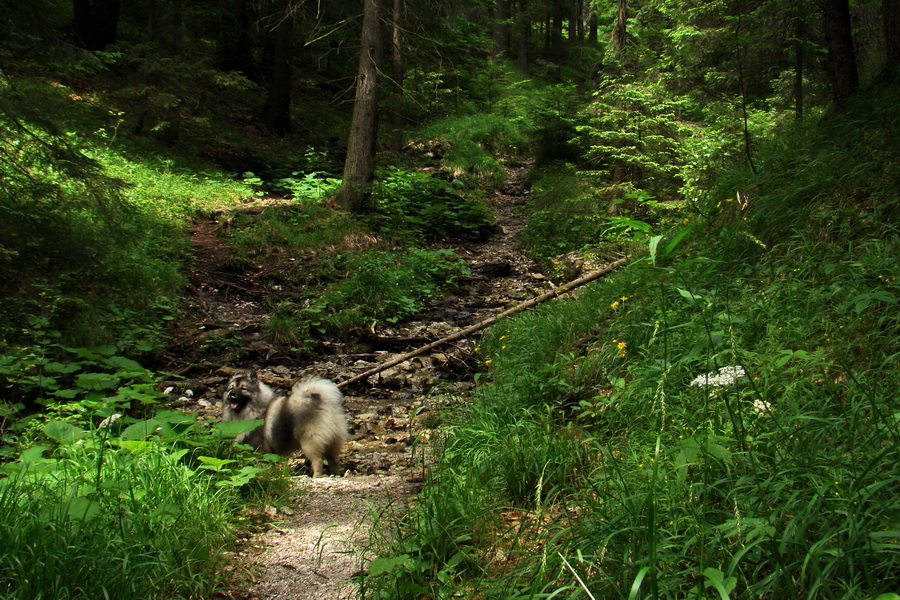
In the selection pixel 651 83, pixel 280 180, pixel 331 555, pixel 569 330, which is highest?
pixel 651 83

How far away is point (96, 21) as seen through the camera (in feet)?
44.9

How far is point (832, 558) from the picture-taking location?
70.8 inches

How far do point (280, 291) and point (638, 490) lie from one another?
23.4ft

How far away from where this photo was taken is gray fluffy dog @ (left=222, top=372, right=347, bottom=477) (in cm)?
455

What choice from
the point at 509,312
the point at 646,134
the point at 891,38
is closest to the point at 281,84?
the point at 646,134

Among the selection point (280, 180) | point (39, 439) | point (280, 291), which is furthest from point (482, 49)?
point (39, 439)

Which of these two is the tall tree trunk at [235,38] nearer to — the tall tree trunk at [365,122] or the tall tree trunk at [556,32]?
the tall tree trunk at [365,122]

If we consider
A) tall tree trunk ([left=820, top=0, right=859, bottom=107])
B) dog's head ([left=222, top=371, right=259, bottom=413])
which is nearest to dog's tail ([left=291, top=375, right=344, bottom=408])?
dog's head ([left=222, top=371, right=259, bottom=413])

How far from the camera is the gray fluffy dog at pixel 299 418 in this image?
4.55 meters

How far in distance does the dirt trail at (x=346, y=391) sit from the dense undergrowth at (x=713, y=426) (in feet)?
1.32

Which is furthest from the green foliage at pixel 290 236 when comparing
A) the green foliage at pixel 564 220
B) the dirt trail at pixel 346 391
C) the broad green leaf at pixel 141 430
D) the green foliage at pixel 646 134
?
the broad green leaf at pixel 141 430

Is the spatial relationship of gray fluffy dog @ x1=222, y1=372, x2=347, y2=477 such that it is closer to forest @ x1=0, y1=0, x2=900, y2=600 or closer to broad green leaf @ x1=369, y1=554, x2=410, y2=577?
A: forest @ x1=0, y1=0, x2=900, y2=600

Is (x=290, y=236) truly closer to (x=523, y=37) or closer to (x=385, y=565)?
(x=385, y=565)

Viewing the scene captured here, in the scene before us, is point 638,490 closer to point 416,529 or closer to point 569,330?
point 416,529
